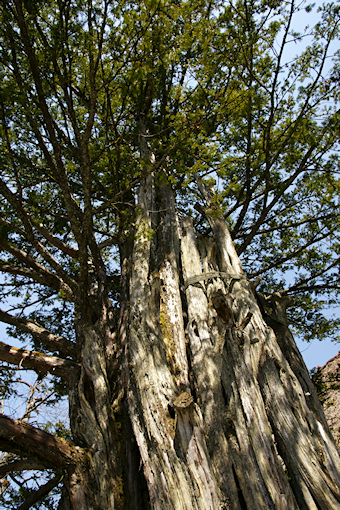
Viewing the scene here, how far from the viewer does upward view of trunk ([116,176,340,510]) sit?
2.51 m

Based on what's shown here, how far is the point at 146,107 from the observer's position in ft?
20.8

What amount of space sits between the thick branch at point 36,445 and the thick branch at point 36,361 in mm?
934

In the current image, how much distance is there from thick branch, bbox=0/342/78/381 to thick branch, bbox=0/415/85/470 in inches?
36.8

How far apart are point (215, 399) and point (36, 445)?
1442 millimetres

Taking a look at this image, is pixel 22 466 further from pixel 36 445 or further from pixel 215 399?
pixel 215 399

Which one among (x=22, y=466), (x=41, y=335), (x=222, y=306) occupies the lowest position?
(x=22, y=466)

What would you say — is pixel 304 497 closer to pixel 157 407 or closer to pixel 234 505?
pixel 234 505

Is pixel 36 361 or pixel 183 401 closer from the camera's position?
pixel 183 401

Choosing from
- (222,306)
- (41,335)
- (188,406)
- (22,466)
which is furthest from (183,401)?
(41,335)

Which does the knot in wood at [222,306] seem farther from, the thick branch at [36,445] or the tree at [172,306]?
the thick branch at [36,445]

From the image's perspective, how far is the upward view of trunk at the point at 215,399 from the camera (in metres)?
2.51

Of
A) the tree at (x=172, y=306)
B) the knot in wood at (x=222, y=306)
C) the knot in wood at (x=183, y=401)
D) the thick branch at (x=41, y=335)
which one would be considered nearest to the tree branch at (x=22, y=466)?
the tree at (x=172, y=306)

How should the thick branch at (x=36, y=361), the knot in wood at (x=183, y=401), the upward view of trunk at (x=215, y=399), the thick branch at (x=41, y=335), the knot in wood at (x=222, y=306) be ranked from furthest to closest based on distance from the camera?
the thick branch at (x=41, y=335) → the thick branch at (x=36, y=361) → the knot in wood at (x=222, y=306) → the knot in wood at (x=183, y=401) → the upward view of trunk at (x=215, y=399)

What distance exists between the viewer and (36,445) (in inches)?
104
